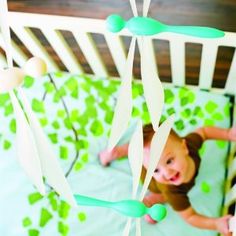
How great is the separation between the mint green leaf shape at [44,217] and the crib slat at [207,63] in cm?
48

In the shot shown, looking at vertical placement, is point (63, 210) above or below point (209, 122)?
below

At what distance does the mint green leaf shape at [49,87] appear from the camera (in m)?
1.39

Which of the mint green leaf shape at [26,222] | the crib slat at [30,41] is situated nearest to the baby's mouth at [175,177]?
the mint green leaf shape at [26,222]

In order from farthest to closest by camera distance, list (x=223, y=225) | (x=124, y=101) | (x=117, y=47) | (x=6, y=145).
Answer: (x=6, y=145) < (x=117, y=47) < (x=223, y=225) < (x=124, y=101)

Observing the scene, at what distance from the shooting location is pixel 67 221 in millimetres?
1228

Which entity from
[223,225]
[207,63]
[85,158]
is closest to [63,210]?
[85,158]

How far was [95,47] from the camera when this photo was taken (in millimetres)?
1260

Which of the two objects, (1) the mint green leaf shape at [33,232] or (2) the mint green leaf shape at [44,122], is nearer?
(1) the mint green leaf shape at [33,232]

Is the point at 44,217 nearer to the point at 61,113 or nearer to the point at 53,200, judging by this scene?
the point at 53,200

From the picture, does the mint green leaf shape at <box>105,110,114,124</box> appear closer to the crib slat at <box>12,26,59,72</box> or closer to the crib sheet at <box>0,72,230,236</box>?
the crib sheet at <box>0,72,230,236</box>

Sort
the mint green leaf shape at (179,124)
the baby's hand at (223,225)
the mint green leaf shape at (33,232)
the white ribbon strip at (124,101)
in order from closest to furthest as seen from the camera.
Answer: the white ribbon strip at (124,101) < the baby's hand at (223,225) < the mint green leaf shape at (33,232) < the mint green leaf shape at (179,124)

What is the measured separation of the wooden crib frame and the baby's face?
0.11 metres

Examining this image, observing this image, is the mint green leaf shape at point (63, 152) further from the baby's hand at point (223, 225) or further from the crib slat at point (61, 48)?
the baby's hand at point (223, 225)

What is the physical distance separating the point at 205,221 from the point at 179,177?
106mm
